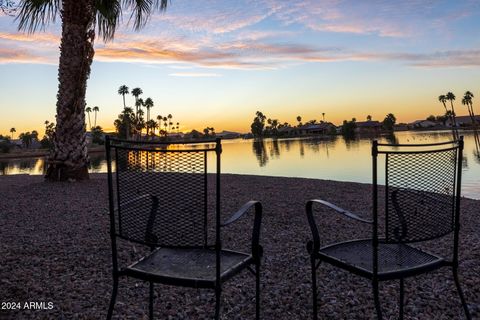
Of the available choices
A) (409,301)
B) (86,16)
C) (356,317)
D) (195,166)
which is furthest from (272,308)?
(86,16)

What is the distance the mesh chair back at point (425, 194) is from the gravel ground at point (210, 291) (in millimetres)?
1099

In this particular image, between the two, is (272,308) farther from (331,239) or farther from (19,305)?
(331,239)

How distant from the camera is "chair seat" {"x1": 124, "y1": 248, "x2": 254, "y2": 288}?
2070 millimetres

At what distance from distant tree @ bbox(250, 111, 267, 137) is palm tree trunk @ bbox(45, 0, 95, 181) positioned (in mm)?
169429

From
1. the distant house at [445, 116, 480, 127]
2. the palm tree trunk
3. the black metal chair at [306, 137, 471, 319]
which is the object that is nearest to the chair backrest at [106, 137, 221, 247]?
the black metal chair at [306, 137, 471, 319]

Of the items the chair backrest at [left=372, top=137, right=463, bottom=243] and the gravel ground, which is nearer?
the chair backrest at [left=372, top=137, right=463, bottom=243]

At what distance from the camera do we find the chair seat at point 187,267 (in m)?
2.07

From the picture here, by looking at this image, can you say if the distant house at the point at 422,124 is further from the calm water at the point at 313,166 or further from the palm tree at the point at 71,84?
the palm tree at the point at 71,84

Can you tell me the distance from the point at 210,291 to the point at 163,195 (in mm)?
1731

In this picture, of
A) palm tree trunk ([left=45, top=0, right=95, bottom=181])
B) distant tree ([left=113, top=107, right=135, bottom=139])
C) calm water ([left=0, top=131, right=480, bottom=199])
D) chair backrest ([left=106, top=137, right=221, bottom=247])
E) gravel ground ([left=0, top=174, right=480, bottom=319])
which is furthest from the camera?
distant tree ([left=113, top=107, right=135, bottom=139])

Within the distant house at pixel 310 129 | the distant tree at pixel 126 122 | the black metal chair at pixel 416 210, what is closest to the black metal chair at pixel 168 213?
the black metal chair at pixel 416 210

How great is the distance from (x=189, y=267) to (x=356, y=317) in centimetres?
167

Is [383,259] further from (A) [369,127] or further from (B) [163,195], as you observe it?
(A) [369,127]

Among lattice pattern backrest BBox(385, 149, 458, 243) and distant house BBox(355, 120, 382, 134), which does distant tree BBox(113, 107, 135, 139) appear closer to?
distant house BBox(355, 120, 382, 134)
